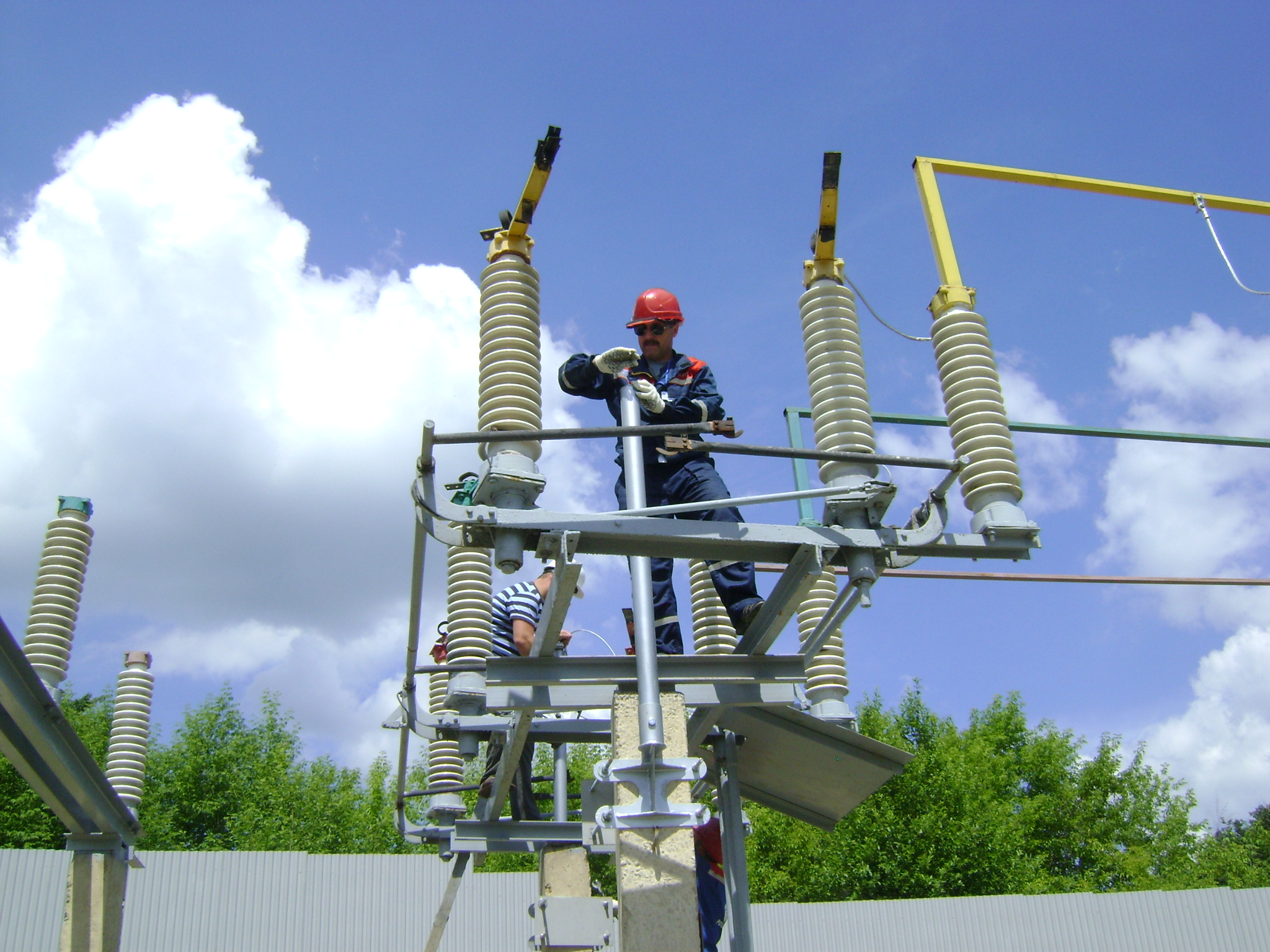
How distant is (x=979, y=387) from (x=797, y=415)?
5206 millimetres

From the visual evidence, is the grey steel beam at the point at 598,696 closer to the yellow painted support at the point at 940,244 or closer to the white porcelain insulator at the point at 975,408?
the white porcelain insulator at the point at 975,408

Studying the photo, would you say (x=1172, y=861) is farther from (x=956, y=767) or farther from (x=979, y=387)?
(x=979, y=387)

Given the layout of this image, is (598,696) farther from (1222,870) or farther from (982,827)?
(1222,870)

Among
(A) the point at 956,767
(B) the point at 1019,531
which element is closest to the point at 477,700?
(B) the point at 1019,531

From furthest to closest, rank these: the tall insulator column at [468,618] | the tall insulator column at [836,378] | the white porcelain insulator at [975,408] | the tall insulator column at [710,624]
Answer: the tall insulator column at [710,624] → the tall insulator column at [468,618] → the white porcelain insulator at [975,408] → the tall insulator column at [836,378]

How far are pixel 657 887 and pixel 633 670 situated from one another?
1090mm

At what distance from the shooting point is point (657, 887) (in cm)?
387

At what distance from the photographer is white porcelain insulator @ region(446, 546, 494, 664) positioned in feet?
18.9

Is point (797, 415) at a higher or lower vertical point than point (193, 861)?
higher

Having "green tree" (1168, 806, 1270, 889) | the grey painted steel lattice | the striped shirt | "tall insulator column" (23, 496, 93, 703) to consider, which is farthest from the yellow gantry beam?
"green tree" (1168, 806, 1270, 889)

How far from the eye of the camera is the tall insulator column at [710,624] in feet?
20.2

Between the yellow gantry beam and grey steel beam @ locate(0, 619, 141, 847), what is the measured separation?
14.9 feet

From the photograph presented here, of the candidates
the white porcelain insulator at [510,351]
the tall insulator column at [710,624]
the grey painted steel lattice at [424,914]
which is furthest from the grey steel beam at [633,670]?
the grey painted steel lattice at [424,914]

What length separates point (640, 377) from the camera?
5504 mm
